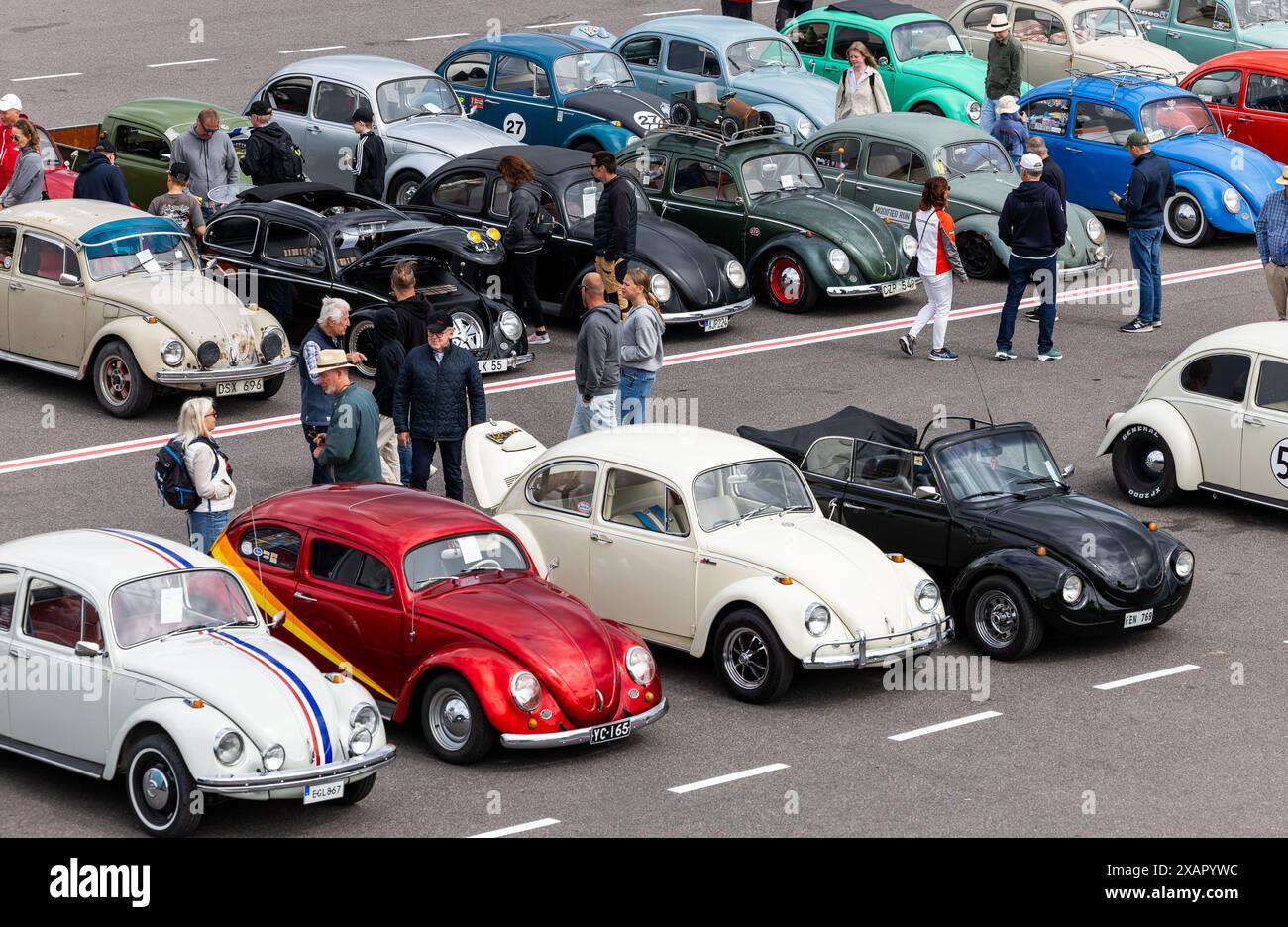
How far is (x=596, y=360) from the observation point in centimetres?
1493

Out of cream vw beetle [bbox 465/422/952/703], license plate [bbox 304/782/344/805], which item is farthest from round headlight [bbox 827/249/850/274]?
license plate [bbox 304/782/344/805]

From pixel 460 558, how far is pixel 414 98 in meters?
13.4

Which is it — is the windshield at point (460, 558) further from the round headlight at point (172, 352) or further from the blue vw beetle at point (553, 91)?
the blue vw beetle at point (553, 91)

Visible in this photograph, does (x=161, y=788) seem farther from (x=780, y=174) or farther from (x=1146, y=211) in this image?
(x=1146, y=211)

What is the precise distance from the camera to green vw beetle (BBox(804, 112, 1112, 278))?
21578 millimetres

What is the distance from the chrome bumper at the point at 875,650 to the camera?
11.8 metres

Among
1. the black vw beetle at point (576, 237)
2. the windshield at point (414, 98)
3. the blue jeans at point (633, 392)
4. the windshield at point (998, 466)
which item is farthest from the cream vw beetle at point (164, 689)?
the windshield at point (414, 98)

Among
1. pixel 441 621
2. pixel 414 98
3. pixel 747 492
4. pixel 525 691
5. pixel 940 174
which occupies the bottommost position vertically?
pixel 525 691

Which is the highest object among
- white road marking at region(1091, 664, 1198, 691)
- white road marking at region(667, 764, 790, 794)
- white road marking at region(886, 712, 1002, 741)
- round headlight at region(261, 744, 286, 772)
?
round headlight at region(261, 744, 286, 772)

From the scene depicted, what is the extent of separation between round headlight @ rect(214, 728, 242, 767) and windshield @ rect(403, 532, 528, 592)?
78.1 inches

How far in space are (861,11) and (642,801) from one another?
62.4 feet

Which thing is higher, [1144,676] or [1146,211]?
[1146,211]

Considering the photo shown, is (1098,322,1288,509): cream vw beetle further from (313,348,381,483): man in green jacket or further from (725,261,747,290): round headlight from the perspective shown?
(313,348,381,483): man in green jacket

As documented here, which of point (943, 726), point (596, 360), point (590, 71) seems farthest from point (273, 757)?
point (590, 71)
